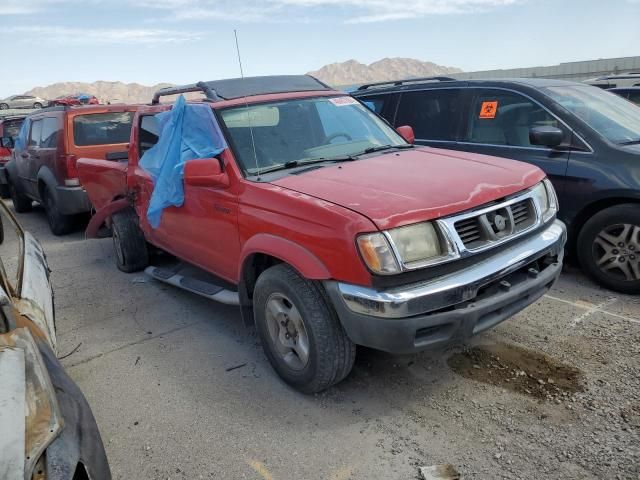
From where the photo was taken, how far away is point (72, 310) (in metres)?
5.04

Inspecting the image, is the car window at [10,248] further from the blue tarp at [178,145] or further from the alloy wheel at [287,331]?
the alloy wheel at [287,331]

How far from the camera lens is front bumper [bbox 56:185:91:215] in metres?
7.32

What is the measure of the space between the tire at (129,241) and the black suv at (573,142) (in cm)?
336

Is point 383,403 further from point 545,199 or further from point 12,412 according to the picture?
point 12,412

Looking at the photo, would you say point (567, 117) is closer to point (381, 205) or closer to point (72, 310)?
point (381, 205)

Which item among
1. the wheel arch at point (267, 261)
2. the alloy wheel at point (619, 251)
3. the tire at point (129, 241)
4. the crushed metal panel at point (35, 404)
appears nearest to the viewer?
the crushed metal panel at point (35, 404)

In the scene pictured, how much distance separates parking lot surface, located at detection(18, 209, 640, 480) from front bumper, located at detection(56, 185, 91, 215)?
127 inches

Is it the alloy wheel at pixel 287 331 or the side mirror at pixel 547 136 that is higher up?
the side mirror at pixel 547 136

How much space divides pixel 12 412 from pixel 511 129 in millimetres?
4863

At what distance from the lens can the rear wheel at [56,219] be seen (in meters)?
7.72

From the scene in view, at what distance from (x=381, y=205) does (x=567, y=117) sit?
9.62ft

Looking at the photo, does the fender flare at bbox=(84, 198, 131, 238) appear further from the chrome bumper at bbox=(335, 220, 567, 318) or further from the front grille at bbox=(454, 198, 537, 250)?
the front grille at bbox=(454, 198, 537, 250)

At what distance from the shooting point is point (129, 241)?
564 centimetres

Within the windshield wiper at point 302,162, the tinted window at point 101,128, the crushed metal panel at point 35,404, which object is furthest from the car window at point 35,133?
the crushed metal panel at point 35,404
